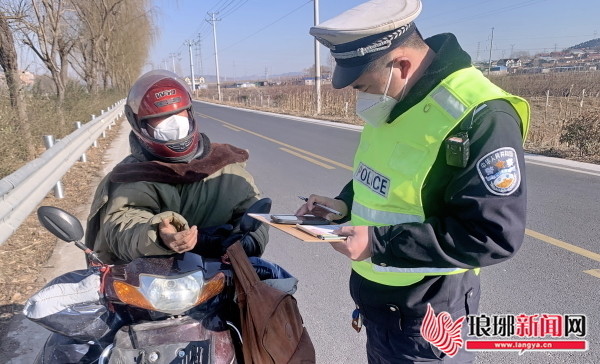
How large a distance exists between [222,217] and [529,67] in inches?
2713

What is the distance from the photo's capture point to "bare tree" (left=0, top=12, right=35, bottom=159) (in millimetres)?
7320

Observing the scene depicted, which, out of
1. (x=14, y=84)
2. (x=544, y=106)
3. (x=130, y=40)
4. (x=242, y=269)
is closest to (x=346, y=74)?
(x=242, y=269)

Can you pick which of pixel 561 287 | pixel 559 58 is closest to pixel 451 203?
pixel 561 287

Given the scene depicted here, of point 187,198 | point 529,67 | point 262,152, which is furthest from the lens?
point 529,67

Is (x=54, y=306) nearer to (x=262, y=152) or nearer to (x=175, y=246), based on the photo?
(x=175, y=246)

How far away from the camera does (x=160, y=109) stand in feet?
6.20

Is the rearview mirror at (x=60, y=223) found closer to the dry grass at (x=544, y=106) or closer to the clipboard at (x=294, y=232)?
the clipboard at (x=294, y=232)

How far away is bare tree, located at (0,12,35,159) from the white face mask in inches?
264

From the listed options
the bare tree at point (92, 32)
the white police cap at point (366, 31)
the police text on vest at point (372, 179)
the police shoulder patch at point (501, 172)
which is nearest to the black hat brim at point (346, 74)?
the white police cap at point (366, 31)

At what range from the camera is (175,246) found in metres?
1.56

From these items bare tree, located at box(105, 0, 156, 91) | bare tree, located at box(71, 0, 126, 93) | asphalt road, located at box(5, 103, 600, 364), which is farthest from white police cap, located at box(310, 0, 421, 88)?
bare tree, located at box(105, 0, 156, 91)

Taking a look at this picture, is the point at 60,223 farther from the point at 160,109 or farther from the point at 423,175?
the point at 423,175

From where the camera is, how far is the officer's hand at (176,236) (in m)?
1.53

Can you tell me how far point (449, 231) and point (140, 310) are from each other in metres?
1.14
